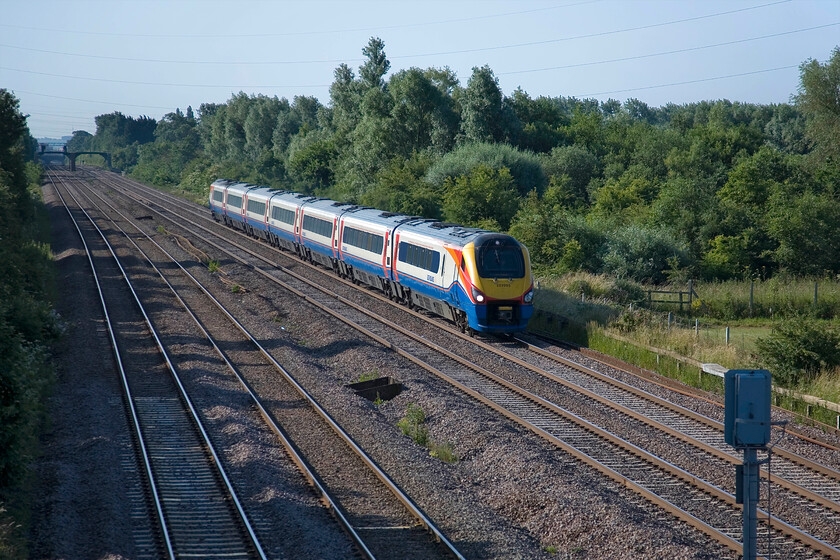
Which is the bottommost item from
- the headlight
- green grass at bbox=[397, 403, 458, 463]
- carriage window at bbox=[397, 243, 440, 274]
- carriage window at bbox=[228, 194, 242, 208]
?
green grass at bbox=[397, 403, 458, 463]

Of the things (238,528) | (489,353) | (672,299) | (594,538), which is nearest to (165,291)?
(489,353)

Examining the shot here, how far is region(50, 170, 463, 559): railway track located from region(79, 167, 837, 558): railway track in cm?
334

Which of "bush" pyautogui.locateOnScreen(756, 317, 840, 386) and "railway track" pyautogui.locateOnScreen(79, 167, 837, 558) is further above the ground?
"bush" pyautogui.locateOnScreen(756, 317, 840, 386)

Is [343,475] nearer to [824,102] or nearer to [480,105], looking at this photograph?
[824,102]

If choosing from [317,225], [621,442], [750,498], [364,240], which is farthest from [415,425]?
[317,225]

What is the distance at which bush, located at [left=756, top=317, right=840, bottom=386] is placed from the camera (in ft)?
59.1

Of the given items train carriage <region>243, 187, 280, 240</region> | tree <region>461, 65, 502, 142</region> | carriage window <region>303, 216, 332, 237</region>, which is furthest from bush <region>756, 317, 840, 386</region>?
tree <region>461, 65, 502, 142</region>

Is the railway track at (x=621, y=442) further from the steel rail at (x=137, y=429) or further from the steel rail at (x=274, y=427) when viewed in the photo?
the steel rail at (x=137, y=429)

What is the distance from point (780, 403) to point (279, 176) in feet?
257

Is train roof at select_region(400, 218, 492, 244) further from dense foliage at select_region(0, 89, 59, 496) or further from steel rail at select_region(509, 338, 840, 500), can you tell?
dense foliage at select_region(0, 89, 59, 496)

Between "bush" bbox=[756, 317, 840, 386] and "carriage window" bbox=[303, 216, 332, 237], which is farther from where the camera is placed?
"carriage window" bbox=[303, 216, 332, 237]

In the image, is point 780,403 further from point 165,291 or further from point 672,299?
point 165,291

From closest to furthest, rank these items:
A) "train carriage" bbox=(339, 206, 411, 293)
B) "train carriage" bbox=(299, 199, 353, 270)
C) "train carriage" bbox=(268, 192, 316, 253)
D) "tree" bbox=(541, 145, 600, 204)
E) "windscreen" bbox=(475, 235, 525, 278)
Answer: "windscreen" bbox=(475, 235, 525, 278) < "train carriage" bbox=(339, 206, 411, 293) < "train carriage" bbox=(299, 199, 353, 270) < "train carriage" bbox=(268, 192, 316, 253) < "tree" bbox=(541, 145, 600, 204)

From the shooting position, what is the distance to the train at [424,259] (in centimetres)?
2211
